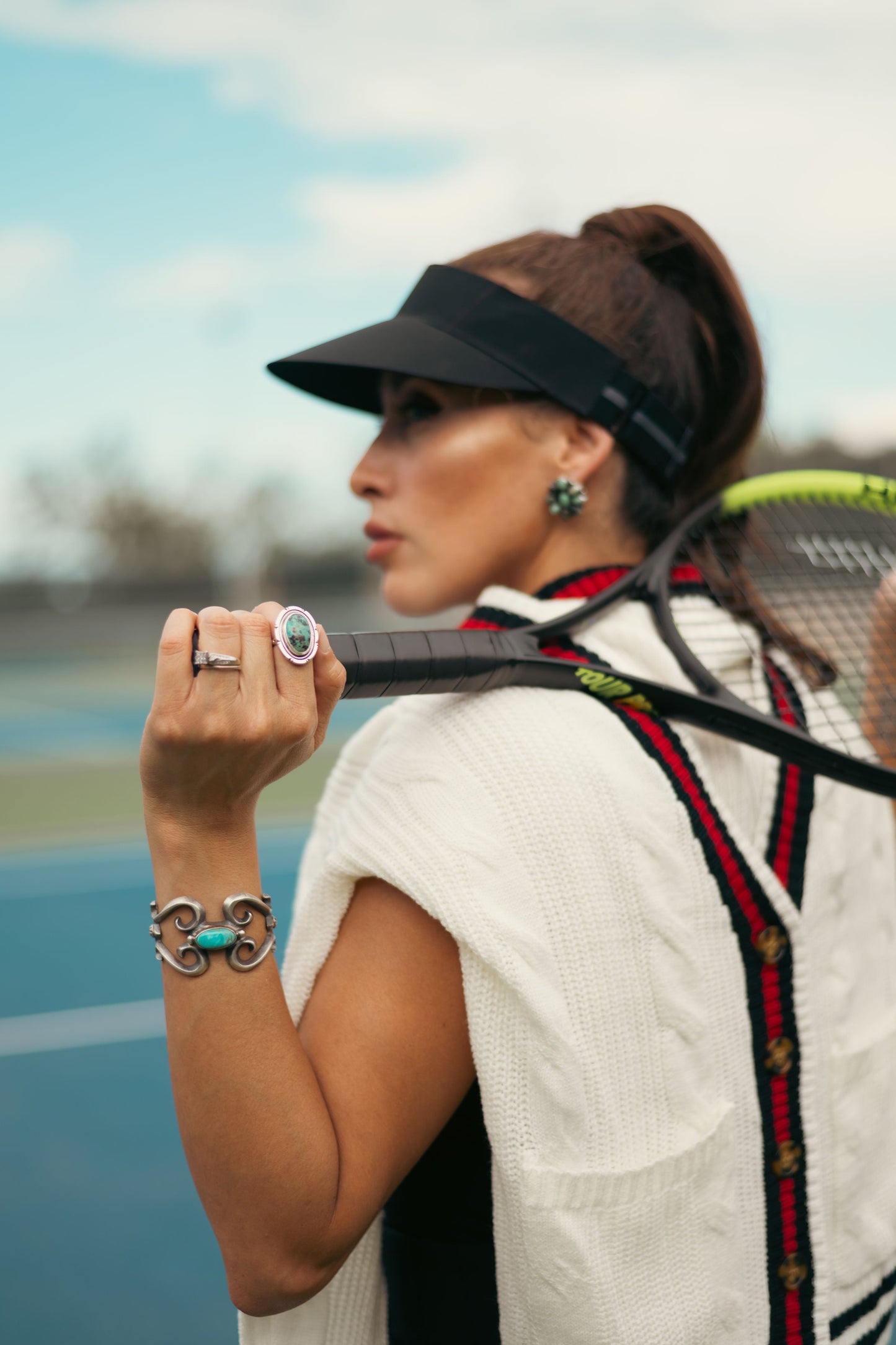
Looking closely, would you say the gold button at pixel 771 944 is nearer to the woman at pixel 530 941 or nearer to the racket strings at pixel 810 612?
the woman at pixel 530 941

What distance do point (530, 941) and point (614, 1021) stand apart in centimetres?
13

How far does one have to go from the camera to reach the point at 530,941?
112cm

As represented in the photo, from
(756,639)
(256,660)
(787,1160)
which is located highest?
(256,660)

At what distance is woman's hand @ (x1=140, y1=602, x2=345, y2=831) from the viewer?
976mm

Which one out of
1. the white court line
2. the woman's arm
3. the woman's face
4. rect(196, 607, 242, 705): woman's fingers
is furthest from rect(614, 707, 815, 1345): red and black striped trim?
the white court line

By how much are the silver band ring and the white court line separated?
369cm

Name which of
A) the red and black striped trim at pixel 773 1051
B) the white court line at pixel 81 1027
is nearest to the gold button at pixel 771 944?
the red and black striped trim at pixel 773 1051

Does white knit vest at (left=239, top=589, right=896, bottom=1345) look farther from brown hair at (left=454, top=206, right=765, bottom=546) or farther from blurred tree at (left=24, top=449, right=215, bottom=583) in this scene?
blurred tree at (left=24, top=449, right=215, bottom=583)

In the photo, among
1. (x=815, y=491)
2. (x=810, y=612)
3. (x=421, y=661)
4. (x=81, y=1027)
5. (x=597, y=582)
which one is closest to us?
(x=421, y=661)

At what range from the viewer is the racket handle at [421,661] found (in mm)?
1214

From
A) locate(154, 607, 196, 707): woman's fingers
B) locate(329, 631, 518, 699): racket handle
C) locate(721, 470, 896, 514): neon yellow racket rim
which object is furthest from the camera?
locate(721, 470, 896, 514): neon yellow racket rim

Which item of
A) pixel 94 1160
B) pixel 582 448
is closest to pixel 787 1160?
pixel 582 448

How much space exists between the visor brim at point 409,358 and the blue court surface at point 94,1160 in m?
2.26

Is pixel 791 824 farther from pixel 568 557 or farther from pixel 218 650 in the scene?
pixel 218 650
